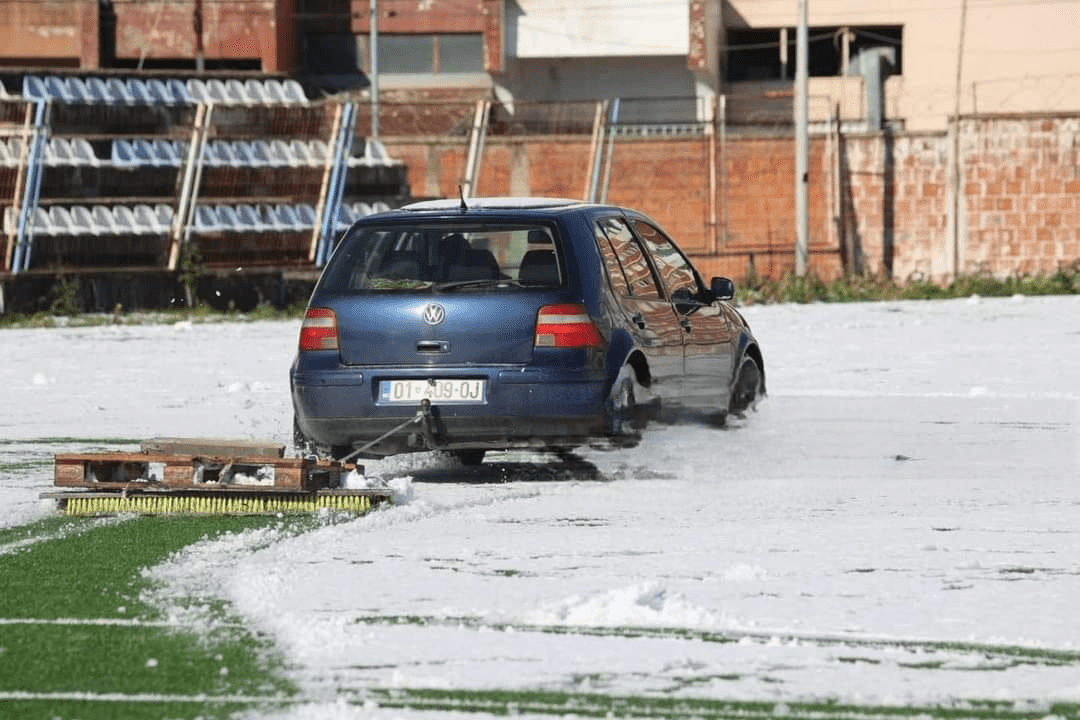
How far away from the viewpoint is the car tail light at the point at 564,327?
36.4 ft

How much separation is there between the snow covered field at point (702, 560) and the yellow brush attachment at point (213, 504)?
1.00 feet

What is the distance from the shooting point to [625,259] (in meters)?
12.1

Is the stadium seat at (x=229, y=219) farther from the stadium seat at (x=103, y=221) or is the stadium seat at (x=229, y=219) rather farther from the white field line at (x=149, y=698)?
the white field line at (x=149, y=698)

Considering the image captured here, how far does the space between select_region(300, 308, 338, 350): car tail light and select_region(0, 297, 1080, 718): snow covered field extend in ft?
2.94

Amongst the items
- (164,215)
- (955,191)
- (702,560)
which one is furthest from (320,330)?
(955,191)

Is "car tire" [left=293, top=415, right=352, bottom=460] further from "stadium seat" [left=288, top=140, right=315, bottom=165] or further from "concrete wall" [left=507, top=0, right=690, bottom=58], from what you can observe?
"concrete wall" [left=507, top=0, right=690, bottom=58]

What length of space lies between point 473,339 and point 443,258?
0.54 m

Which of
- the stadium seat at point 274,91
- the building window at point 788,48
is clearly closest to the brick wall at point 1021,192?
the stadium seat at point 274,91

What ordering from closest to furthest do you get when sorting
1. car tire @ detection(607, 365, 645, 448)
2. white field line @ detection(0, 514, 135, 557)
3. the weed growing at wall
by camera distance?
white field line @ detection(0, 514, 135, 557), car tire @ detection(607, 365, 645, 448), the weed growing at wall

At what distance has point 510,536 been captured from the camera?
919 cm

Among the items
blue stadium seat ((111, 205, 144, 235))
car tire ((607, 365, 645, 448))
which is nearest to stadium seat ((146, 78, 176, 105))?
blue stadium seat ((111, 205, 144, 235))

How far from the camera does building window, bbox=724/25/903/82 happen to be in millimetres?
55750

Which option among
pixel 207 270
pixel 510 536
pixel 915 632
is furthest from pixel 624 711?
pixel 207 270

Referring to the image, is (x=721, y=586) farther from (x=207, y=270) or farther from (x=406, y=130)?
(x=406, y=130)
